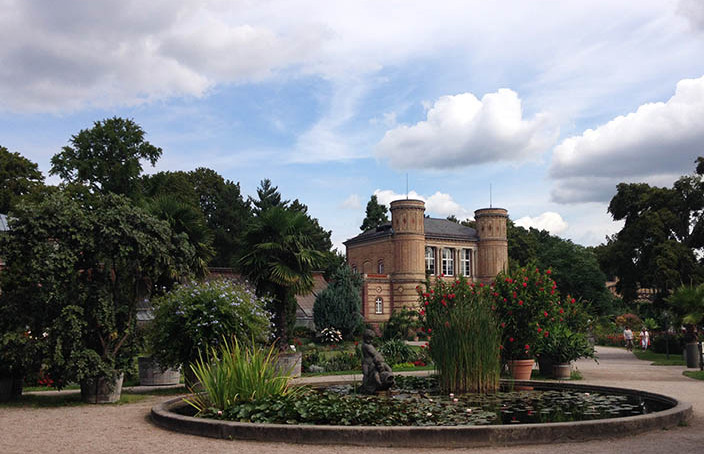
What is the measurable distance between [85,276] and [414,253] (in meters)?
42.0

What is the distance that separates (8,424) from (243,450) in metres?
4.51

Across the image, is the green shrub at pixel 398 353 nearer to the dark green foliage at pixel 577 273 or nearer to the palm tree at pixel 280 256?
the palm tree at pixel 280 256

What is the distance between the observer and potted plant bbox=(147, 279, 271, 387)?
1298 centimetres

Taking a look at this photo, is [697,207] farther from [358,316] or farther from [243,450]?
[243,450]

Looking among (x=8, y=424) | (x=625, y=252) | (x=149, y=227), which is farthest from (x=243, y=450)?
(x=625, y=252)

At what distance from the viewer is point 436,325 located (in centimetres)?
1222

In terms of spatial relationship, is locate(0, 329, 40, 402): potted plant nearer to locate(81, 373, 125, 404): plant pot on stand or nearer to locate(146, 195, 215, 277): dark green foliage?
locate(81, 373, 125, 404): plant pot on stand

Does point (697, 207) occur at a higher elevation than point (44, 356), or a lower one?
higher

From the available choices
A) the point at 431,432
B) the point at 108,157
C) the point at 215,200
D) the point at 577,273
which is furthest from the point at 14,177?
the point at 577,273

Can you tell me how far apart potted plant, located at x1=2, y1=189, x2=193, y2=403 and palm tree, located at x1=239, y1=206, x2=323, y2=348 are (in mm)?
9151

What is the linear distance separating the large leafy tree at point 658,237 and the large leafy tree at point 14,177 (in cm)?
3482

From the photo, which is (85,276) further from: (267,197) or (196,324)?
(267,197)

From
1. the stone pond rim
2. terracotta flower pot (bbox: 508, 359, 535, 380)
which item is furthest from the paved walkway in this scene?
terracotta flower pot (bbox: 508, 359, 535, 380)

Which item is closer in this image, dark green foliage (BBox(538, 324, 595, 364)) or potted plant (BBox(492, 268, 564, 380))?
potted plant (BBox(492, 268, 564, 380))
